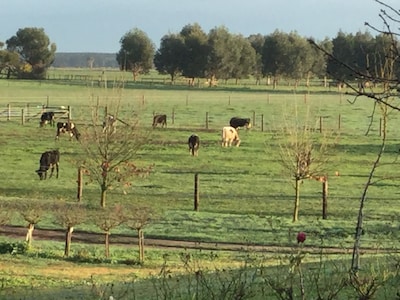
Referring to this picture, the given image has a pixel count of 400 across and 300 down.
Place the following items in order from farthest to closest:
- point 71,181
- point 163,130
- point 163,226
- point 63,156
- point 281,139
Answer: point 163,130 < point 281,139 < point 63,156 < point 71,181 < point 163,226

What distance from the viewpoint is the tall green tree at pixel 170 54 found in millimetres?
128375

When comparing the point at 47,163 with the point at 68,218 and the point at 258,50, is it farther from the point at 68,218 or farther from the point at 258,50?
the point at 258,50

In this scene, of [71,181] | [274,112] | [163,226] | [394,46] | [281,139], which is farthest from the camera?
[274,112]

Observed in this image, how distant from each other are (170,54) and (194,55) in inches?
151

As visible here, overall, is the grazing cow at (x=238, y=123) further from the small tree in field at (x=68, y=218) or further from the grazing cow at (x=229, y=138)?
the small tree in field at (x=68, y=218)

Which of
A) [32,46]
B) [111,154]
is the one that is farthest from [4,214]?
[32,46]

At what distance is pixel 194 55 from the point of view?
418 ft

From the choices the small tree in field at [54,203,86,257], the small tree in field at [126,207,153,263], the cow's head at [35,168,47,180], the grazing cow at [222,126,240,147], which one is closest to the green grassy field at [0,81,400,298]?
the cow's head at [35,168,47,180]

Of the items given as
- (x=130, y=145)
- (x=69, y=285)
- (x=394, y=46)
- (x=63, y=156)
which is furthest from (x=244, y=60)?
(x=394, y=46)

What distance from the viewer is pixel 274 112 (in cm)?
7550

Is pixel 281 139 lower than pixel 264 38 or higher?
lower

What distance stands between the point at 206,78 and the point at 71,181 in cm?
9926

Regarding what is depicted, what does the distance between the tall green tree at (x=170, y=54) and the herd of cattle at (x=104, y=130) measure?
6979 centimetres

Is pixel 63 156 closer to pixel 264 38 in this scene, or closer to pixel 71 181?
pixel 71 181
